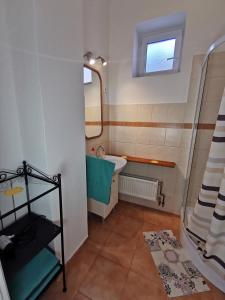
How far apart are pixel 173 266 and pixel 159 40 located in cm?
233

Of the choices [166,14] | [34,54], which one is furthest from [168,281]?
[166,14]

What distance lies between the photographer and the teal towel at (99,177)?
58.0 inches

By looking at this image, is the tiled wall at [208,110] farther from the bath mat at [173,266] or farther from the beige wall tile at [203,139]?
the bath mat at [173,266]

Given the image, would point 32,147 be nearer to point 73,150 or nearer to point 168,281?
point 73,150

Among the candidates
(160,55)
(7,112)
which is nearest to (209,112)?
(160,55)

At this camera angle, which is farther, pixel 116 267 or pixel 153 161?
pixel 153 161

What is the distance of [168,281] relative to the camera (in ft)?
4.04

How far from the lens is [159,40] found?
6.05 ft

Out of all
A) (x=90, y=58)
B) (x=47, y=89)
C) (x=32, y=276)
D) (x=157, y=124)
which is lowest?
(x=32, y=276)

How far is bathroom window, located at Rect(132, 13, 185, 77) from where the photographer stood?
1730mm

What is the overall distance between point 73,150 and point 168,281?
1.27 metres

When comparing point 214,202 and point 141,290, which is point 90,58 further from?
point 141,290

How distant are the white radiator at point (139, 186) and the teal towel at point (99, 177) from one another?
1.83ft

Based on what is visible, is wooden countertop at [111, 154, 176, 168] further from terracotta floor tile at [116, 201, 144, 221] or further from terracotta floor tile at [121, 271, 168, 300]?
terracotta floor tile at [121, 271, 168, 300]
